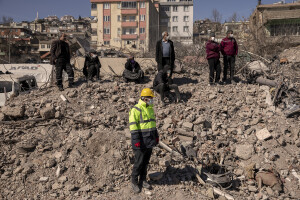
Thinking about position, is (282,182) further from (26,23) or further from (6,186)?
(26,23)

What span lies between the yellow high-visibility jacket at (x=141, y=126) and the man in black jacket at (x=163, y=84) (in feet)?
10.0

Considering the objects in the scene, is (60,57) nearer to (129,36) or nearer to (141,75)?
(141,75)

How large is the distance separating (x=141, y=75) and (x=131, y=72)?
391mm

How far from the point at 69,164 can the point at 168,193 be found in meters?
2.08

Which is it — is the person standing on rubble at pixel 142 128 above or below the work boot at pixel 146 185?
above

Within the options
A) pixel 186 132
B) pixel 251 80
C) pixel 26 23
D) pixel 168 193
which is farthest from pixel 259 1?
pixel 26 23

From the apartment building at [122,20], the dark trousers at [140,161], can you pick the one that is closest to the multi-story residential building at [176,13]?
the apartment building at [122,20]

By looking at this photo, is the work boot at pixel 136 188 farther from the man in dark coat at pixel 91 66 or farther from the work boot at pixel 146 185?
the man in dark coat at pixel 91 66

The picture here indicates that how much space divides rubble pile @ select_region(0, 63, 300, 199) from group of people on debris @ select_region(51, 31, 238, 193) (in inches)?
16.3

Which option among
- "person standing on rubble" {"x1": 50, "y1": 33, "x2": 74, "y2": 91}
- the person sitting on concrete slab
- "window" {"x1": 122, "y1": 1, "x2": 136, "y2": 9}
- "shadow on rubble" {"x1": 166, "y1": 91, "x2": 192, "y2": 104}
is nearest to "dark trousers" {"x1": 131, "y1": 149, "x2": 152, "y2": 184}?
"shadow on rubble" {"x1": 166, "y1": 91, "x2": 192, "y2": 104}

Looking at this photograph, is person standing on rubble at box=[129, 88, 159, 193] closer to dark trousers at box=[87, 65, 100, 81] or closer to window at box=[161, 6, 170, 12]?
dark trousers at box=[87, 65, 100, 81]

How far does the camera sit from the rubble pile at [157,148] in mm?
4789

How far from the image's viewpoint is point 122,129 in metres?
6.18

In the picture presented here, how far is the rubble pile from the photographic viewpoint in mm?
4789
